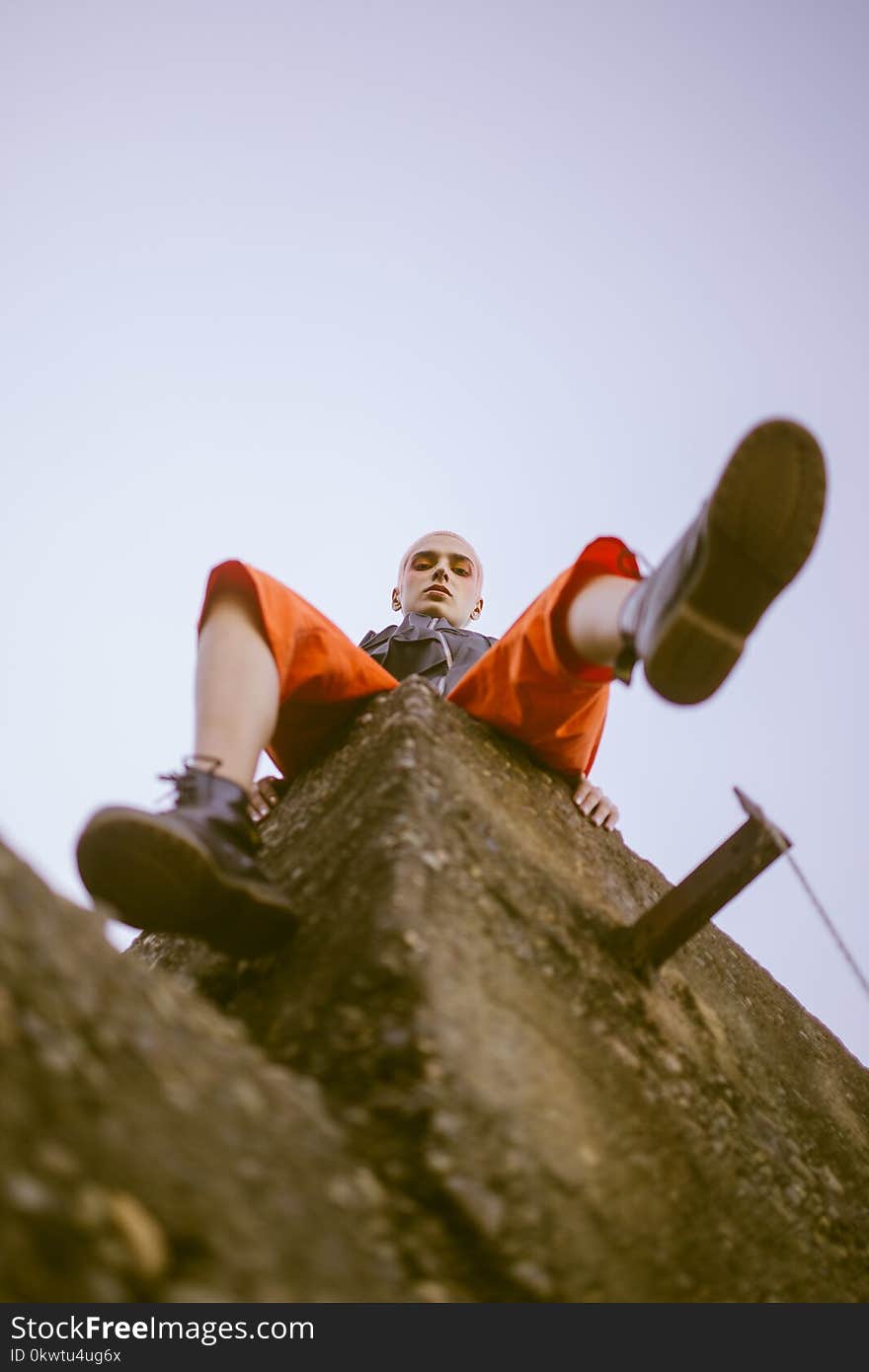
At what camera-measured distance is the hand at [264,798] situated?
223 cm

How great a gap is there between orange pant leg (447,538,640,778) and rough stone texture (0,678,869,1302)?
0.11 meters

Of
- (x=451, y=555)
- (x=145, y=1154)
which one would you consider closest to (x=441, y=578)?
(x=451, y=555)

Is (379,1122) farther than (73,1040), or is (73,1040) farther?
(379,1122)

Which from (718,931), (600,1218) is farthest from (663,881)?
(600,1218)

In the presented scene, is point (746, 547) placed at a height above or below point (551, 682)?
above

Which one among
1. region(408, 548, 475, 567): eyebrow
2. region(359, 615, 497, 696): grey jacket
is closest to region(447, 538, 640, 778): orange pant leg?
region(359, 615, 497, 696): grey jacket

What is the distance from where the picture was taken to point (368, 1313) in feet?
3.08

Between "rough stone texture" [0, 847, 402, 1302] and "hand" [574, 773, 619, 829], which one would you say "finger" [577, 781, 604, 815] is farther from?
"rough stone texture" [0, 847, 402, 1302]

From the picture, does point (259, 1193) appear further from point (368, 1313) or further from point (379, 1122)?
point (379, 1122)

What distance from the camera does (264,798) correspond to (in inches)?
89.2

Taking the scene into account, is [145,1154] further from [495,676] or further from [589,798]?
[589,798]

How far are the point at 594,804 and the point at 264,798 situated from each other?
85cm

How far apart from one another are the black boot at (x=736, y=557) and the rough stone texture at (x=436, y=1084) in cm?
51

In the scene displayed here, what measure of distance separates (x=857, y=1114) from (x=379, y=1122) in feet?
5.65
